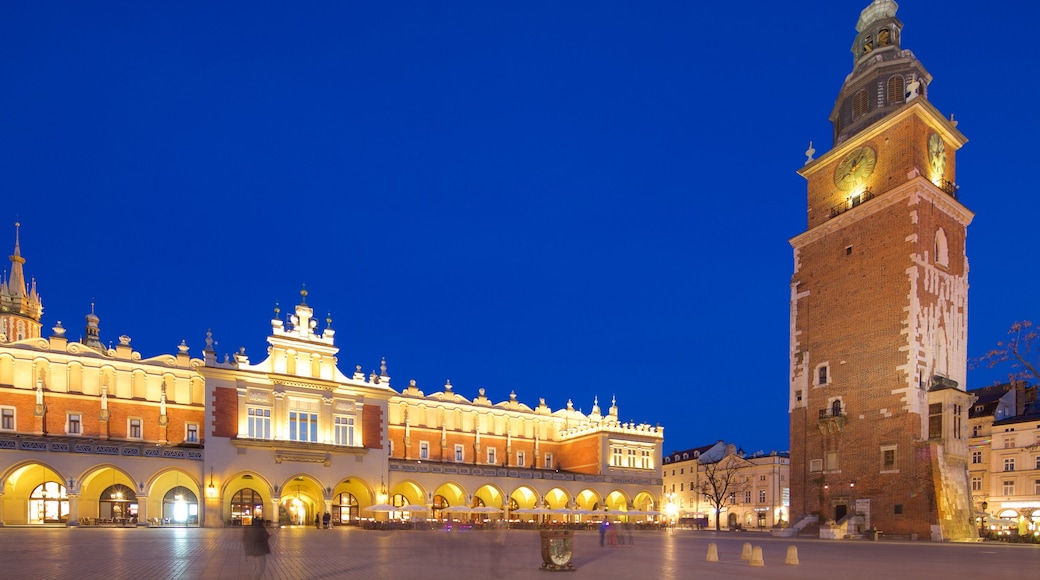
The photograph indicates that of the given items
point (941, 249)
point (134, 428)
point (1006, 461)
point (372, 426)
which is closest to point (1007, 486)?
point (1006, 461)

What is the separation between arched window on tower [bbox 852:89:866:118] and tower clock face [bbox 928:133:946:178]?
5.05 metres

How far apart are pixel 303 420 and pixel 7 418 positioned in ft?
60.4

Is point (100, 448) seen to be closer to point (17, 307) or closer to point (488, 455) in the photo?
point (488, 455)

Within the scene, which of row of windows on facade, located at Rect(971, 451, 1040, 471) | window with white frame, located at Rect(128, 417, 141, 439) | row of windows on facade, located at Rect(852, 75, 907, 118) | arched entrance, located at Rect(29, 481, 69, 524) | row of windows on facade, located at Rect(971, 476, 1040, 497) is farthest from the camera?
row of windows on facade, located at Rect(971, 451, 1040, 471)

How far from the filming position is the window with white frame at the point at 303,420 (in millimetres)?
51062

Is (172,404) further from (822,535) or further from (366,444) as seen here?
(822,535)

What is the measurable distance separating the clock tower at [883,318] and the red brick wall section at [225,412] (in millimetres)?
37934

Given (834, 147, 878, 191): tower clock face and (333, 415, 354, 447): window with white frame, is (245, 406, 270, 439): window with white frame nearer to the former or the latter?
(333, 415, 354, 447): window with white frame

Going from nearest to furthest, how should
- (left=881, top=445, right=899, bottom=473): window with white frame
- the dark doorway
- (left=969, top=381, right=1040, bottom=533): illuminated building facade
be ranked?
1. (left=881, top=445, right=899, bottom=473): window with white frame
2. the dark doorway
3. (left=969, top=381, right=1040, bottom=533): illuminated building facade

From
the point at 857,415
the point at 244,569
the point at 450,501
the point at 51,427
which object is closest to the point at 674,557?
the point at 244,569

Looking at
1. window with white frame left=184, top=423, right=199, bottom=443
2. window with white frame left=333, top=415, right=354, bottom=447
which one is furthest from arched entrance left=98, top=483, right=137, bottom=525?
window with white frame left=333, top=415, right=354, bottom=447

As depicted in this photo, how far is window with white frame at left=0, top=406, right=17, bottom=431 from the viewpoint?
4547cm

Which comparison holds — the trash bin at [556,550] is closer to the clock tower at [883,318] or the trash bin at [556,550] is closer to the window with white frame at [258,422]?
the clock tower at [883,318]

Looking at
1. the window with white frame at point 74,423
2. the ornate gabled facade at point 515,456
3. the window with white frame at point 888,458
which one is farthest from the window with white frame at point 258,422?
the window with white frame at point 888,458
